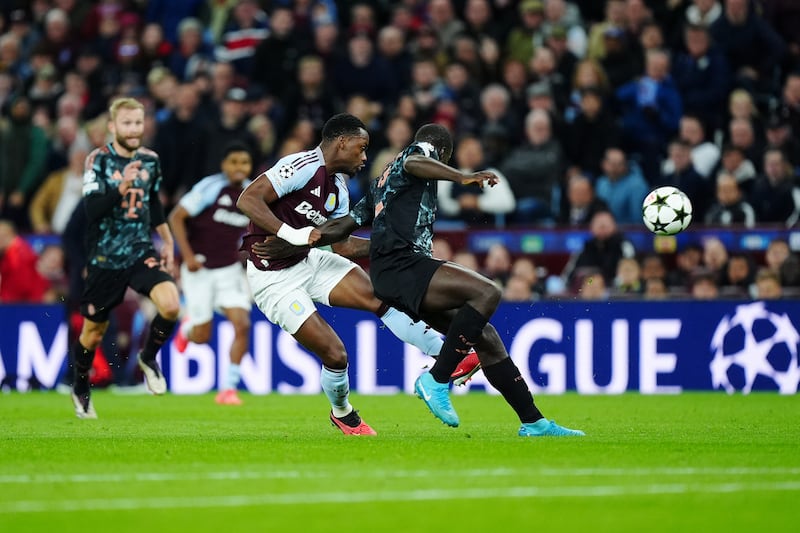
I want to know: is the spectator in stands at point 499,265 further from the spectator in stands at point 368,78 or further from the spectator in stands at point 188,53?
the spectator in stands at point 188,53

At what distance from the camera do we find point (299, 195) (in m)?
10.4

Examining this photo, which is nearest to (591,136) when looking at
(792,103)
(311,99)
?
(792,103)

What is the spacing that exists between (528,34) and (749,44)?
306cm

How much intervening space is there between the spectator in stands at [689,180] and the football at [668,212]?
5463 millimetres

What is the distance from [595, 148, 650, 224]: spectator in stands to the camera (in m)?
17.8

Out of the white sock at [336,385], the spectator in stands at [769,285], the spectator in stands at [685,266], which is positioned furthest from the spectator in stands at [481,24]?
the white sock at [336,385]

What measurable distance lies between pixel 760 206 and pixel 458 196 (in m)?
3.66

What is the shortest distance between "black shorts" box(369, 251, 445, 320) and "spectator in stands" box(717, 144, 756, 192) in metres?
8.66

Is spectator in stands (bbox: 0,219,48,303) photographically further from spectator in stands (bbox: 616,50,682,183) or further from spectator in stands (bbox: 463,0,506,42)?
spectator in stands (bbox: 616,50,682,183)

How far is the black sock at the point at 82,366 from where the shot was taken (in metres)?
12.6

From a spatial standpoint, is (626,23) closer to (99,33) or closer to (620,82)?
(620,82)

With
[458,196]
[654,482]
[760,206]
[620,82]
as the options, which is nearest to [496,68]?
[620,82]

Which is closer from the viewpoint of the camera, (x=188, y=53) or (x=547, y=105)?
(x=547, y=105)

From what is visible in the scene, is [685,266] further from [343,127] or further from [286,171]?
[286,171]
